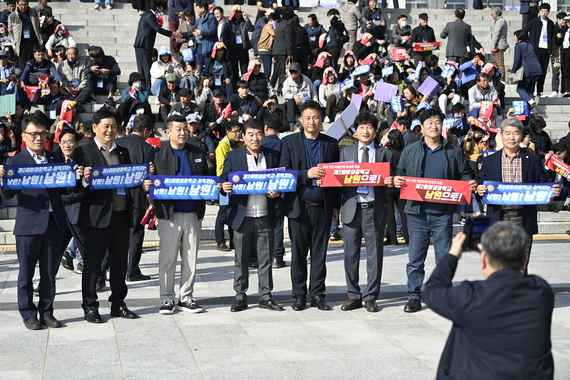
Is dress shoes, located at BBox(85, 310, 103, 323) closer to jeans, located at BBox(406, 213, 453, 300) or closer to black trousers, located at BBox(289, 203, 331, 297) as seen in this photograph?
black trousers, located at BBox(289, 203, 331, 297)

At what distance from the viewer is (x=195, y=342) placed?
7.10m

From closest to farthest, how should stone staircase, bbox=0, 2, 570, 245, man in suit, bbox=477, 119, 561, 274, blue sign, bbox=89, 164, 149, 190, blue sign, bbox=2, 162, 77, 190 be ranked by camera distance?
blue sign, bbox=2, 162, 77, 190
blue sign, bbox=89, 164, 149, 190
man in suit, bbox=477, 119, 561, 274
stone staircase, bbox=0, 2, 570, 245

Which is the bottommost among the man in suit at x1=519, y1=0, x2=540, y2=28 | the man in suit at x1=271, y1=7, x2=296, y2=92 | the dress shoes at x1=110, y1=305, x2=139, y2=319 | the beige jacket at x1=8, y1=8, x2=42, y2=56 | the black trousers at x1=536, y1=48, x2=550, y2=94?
the dress shoes at x1=110, y1=305, x2=139, y2=319

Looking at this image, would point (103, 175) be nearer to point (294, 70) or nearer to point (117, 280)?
point (117, 280)

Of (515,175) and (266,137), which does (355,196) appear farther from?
(266,137)

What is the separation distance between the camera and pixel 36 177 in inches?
296

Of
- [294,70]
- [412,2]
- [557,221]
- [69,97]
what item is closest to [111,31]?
[69,97]

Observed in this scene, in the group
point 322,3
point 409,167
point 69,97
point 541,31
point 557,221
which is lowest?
point 557,221

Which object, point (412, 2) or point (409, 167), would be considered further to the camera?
point (412, 2)

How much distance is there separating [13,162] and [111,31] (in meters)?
16.0

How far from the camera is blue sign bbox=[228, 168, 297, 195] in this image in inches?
328

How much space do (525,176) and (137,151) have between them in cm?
429

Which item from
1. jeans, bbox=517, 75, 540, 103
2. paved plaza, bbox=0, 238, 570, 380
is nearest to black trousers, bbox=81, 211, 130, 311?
paved plaza, bbox=0, 238, 570, 380

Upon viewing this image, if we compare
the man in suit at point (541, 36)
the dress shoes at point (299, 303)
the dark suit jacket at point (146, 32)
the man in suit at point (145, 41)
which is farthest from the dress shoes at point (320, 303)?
the man in suit at point (541, 36)
